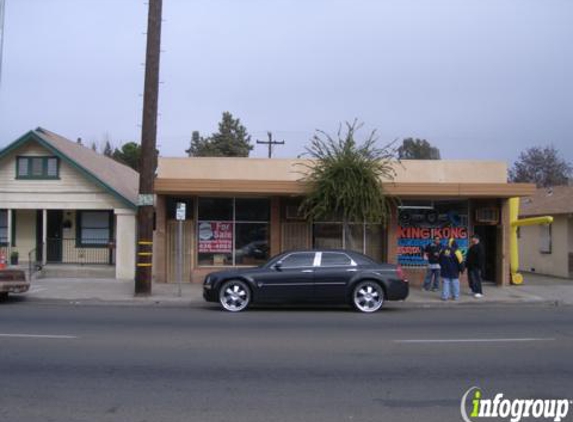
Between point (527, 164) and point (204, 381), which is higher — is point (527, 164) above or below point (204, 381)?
above

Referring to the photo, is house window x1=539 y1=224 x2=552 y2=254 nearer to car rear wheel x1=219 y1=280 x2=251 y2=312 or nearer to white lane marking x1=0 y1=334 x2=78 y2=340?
car rear wheel x1=219 y1=280 x2=251 y2=312

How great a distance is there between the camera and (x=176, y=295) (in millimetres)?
16922

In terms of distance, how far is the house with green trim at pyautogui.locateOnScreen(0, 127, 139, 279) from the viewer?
72.5ft

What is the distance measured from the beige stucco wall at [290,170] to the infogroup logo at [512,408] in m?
13.5

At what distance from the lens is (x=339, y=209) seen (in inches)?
706

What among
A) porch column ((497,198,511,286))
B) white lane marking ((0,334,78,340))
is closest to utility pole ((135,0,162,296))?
white lane marking ((0,334,78,340))

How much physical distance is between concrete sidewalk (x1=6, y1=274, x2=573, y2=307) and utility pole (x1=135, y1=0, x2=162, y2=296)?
82cm

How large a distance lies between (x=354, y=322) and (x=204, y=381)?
576cm

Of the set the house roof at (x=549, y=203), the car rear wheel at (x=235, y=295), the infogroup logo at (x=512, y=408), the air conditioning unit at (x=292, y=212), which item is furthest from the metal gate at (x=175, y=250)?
the infogroup logo at (x=512, y=408)

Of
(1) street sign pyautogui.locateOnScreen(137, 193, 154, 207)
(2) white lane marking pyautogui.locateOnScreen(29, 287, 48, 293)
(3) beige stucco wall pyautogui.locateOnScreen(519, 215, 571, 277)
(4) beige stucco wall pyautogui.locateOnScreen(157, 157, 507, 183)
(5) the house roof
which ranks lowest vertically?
(2) white lane marking pyautogui.locateOnScreen(29, 287, 48, 293)

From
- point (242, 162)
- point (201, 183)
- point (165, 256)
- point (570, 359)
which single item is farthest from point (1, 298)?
point (570, 359)

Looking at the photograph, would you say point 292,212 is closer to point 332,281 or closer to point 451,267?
point 451,267

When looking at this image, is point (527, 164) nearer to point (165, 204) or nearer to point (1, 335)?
point (165, 204)

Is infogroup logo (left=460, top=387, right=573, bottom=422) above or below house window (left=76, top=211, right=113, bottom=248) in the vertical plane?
below
